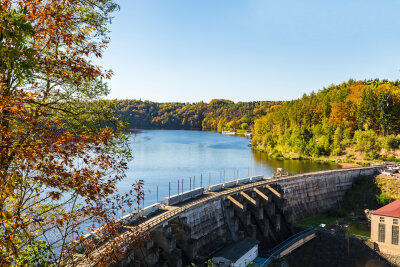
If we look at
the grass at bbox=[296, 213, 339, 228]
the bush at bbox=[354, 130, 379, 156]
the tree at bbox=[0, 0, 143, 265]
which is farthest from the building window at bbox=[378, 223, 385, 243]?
the bush at bbox=[354, 130, 379, 156]

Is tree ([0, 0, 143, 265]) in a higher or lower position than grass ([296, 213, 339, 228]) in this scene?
higher

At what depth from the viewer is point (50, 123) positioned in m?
10.4

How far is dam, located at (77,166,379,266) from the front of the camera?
35.0 metres

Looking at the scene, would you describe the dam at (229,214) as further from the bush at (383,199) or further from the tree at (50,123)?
the tree at (50,123)

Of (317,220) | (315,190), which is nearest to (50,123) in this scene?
(317,220)

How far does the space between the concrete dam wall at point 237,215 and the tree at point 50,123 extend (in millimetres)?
19089

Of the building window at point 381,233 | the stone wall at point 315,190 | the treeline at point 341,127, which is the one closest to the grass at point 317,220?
the stone wall at point 315,190

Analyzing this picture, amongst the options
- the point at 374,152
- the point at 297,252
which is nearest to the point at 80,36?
the point at 297,252

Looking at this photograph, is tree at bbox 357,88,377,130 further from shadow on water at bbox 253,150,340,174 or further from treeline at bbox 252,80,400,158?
shadow on water at bbox 253,150,340,174

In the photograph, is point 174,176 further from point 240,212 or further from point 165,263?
point 165,263

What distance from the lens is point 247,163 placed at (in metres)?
109

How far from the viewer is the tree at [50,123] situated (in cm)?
888

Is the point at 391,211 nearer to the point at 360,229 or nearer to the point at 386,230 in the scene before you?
the point at 386,230

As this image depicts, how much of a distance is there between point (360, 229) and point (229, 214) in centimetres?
2405
